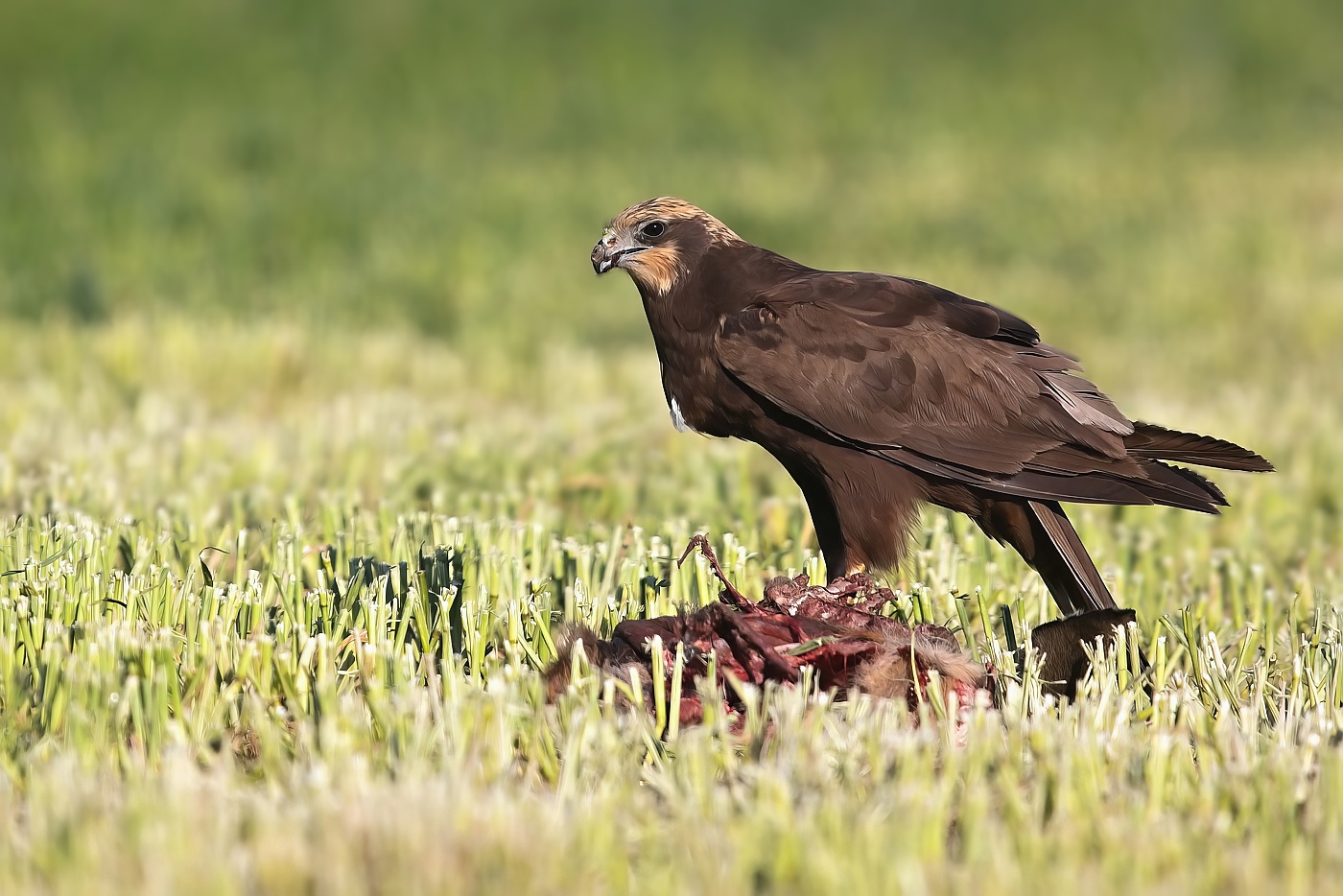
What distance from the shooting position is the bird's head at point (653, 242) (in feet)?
15.5

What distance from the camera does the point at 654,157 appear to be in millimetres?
17953

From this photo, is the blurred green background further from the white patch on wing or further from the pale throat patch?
the white patch on wing

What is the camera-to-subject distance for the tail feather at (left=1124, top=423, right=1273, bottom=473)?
423 cm

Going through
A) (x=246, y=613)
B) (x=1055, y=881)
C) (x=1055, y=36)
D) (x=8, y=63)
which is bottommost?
(x=1055, y=881)

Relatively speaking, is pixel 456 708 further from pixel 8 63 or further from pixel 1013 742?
pixel 8 63

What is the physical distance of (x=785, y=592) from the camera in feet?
12.1

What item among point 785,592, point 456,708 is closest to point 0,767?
point 456,708

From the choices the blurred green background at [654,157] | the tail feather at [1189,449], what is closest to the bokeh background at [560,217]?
the blurred green background at [654,157]

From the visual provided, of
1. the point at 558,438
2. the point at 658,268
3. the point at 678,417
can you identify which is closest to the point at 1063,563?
the point at 678,417

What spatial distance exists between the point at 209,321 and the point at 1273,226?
33.9 ft

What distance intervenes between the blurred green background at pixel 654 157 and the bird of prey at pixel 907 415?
7.44 meters

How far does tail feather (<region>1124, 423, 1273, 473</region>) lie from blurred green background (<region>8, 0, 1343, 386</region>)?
7.69 metres

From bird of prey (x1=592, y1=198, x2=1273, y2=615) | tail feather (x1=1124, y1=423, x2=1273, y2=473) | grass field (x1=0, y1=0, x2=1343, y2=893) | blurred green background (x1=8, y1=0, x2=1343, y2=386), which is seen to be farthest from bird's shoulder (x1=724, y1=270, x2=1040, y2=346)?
blurred green background (x1=8, y1=0, x2=1343, y2=386)

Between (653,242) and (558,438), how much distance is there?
10.1 feet
